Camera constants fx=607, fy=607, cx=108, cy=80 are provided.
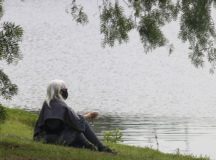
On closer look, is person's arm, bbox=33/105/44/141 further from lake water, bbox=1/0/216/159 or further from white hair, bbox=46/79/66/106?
lake water, bbox=1/0/216/159

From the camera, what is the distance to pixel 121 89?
53.9 metres

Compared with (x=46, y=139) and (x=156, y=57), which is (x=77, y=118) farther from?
(x=156, y=57)

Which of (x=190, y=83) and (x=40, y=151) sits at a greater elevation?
(x=190, y=83)

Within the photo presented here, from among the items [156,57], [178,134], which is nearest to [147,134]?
[178,134]

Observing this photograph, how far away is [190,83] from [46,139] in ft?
148

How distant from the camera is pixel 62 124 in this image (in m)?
12.7

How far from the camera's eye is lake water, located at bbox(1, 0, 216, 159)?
34.5 metres

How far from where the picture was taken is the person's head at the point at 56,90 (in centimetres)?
1241

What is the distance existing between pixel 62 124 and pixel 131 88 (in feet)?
137

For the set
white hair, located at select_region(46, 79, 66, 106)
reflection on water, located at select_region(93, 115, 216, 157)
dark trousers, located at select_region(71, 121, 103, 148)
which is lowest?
dark trousers, located at select_region(71, 121, 103, 148)

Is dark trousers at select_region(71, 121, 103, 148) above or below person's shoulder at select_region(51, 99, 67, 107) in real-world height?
below

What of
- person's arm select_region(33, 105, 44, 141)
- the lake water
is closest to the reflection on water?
the lake water

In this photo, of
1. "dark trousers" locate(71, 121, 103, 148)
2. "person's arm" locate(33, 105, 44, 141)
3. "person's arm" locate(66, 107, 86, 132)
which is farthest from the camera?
"person's arm" locate(33, 105, 44, 141)

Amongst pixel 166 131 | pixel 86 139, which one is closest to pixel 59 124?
pixel 86 139
